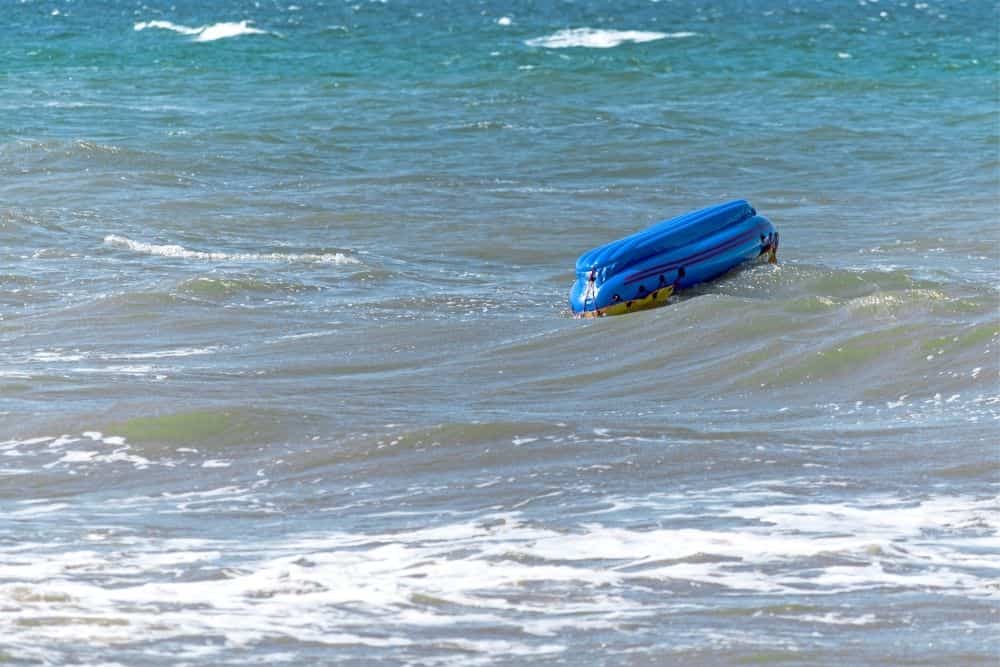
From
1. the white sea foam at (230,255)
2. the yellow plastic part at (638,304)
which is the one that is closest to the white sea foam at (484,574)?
the yellow plastic part at (638,304)

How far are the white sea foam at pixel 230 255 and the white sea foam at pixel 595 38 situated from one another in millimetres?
23252

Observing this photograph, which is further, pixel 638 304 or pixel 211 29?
pixel 211 29

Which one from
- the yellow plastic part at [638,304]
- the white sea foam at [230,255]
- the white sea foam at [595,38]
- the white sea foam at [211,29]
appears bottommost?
the yellow plastic part at [638,304]

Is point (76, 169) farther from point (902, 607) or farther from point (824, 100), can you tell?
point (902, 607)

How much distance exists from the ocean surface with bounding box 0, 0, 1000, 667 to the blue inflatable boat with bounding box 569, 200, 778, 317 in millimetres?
222

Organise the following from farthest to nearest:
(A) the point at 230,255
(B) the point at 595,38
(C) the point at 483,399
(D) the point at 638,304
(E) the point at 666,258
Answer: (B) the point at 595,38 → (A) the point at 230,255 → (E) the point at 666,258 → (D) the point at 638,304 → (C) the point at 483,399

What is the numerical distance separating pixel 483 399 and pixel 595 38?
30748mm

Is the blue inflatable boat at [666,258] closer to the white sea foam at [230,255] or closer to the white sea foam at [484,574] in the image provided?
the white sea foam at [230,255]

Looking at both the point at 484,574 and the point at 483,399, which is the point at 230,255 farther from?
the point at 484,574

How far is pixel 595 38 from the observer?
39.7m

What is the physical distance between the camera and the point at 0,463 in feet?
26.9

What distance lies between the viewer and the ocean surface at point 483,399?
600 cm

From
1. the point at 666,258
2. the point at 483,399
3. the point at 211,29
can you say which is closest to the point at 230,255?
the point at 666,258

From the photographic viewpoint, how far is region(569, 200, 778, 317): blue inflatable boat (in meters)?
12.7
